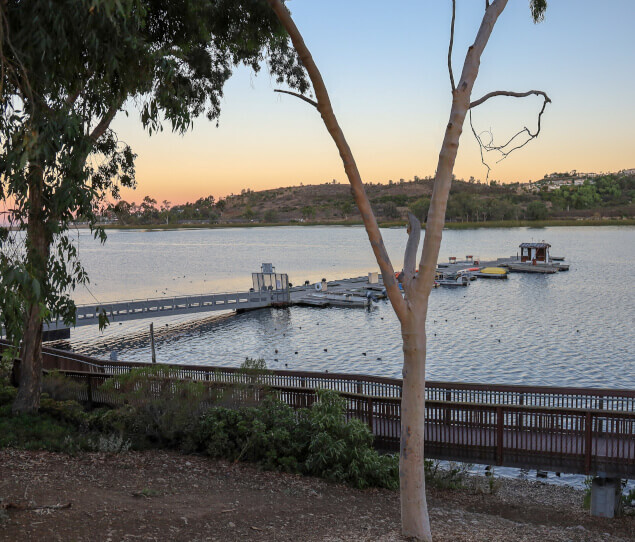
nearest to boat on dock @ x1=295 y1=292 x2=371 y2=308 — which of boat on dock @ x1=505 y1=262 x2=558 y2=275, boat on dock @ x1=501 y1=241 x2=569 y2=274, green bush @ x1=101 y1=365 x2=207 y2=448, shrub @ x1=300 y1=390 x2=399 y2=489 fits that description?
boat on dock @ x1=505 y1=262 x2=558 y2=275

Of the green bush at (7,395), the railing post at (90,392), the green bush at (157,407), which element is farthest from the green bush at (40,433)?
the railing post at (90,392)

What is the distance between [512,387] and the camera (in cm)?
1302

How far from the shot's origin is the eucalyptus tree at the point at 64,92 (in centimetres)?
691

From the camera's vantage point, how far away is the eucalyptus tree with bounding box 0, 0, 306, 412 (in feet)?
22.7

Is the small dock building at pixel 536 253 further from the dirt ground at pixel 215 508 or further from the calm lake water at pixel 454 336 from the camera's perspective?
the dirt ground at pixel 215 508

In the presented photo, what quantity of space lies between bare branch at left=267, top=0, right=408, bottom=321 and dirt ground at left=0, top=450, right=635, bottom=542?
313 cm

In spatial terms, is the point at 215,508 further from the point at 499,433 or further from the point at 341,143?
the point at 499,433

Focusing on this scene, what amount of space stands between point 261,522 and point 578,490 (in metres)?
9.52

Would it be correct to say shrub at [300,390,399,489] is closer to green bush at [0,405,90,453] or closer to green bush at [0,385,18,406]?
green bush at [0,405,90,453]

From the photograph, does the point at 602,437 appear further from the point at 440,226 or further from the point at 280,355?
the point at 280,355

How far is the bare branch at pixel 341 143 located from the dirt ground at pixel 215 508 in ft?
10.3

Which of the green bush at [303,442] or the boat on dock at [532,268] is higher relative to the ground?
the green bush at [303,442]

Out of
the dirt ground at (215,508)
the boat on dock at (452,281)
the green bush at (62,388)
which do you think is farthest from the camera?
the boat on dock at (452,281)

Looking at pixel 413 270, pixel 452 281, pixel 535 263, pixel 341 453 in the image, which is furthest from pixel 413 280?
pixel 535 263
